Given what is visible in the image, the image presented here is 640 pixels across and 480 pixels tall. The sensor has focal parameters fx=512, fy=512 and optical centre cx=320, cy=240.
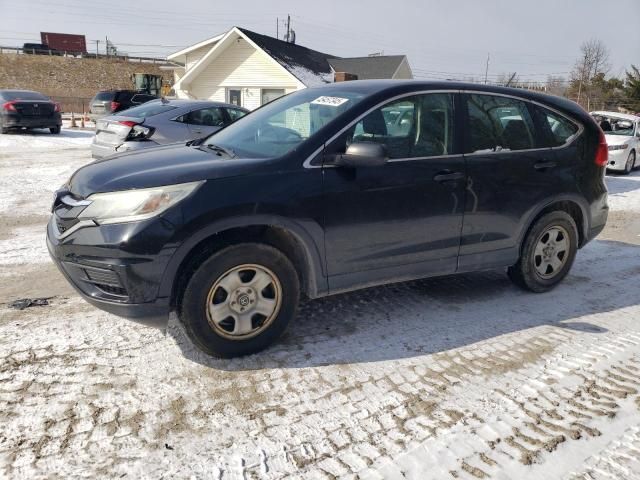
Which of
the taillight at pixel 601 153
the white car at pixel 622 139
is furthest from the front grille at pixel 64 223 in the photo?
the white car at pixel 622 139

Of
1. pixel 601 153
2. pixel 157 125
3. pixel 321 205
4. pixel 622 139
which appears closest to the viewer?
pixel 321 205

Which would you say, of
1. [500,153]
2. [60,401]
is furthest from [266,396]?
[500,153]

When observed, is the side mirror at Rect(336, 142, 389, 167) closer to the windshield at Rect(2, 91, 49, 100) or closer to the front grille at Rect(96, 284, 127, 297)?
the front grille at Rect(96, 284, 127, 297)

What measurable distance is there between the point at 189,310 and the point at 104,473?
104 cm

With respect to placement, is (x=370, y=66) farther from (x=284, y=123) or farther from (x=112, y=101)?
(x=284, y=123)

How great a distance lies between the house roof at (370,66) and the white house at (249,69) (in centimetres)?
6

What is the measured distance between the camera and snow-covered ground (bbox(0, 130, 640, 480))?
248 centimetres

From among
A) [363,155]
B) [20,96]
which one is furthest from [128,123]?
[20,96]

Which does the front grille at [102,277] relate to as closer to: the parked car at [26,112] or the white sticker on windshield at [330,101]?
the white sticker on windshield at [330,101]

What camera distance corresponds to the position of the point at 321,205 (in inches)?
134

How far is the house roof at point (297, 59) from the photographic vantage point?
24.5 meters

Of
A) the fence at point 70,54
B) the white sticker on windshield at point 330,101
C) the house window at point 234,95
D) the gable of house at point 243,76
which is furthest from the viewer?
the fence at point 70,54

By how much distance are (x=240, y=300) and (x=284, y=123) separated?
→ 1.46 m

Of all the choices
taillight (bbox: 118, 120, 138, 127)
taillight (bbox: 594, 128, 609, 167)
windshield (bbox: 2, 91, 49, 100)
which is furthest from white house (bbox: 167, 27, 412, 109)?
taillight (bbox: 594, 128, 609, 167)
